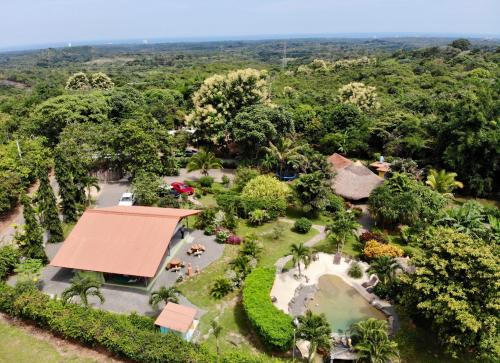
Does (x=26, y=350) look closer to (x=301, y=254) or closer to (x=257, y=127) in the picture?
(x=301, y=254)

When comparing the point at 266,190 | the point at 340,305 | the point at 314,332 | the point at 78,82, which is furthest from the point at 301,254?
the point at 78,82

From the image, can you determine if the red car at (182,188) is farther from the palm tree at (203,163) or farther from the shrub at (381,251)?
the shrub at (381,251)

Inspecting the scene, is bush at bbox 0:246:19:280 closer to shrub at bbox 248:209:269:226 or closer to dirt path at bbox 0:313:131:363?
dirt path at bbox 0:313:131:363

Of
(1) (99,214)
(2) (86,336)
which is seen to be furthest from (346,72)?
(2) (86,336)

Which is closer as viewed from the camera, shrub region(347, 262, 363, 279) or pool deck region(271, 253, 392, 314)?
pool deck region(271, 253, 392, 314)

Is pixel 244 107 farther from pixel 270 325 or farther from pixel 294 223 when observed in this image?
pixel 270 325

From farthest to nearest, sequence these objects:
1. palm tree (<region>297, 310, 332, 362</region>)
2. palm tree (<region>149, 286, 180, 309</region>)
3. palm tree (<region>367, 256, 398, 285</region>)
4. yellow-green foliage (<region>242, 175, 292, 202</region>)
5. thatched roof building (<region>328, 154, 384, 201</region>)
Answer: thatched roof building (<region>328, 154, 384, 201</region>), yellow-green foliage (<region>242, 175, 292, 202</region>), palm tree (<region>367, 256, 398, 285</region>), palm tree (<region>149, 286, 180, 309</region>), palm tree (<region>297, 310, 332, 362</region>)

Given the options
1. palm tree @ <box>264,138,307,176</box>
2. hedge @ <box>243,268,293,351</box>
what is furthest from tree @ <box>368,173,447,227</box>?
hedge @ <box>243,268,293,351</box>
